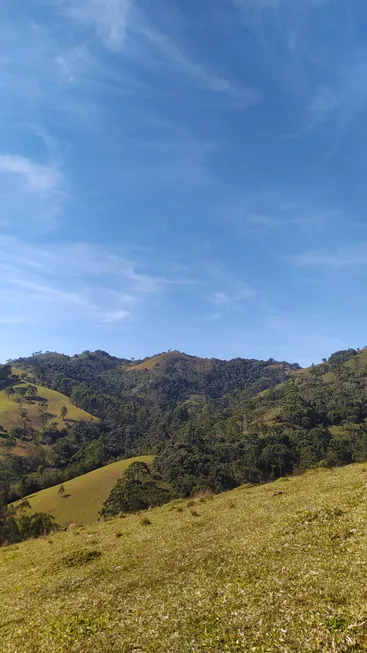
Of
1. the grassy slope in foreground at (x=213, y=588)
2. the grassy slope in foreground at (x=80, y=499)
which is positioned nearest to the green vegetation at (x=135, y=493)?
the grassy slope in foreground at (x=80, y=499)

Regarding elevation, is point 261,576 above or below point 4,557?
above

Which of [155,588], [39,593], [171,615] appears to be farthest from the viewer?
[39,593]

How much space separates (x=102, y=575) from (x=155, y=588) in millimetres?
4919

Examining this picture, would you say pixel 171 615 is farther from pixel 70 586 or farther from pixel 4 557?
pixel 4 557

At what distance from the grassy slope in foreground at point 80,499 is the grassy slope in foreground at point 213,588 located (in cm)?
12090

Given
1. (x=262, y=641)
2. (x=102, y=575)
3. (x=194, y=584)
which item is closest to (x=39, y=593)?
(x=102, y=575)

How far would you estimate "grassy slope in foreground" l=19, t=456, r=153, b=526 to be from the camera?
141 meters

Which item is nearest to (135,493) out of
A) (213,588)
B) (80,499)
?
(80,499)

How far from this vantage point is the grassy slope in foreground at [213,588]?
1268 centimetres

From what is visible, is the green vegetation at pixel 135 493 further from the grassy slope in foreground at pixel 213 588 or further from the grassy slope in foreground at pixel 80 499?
the grassy slope in foreground at pixel 213 588

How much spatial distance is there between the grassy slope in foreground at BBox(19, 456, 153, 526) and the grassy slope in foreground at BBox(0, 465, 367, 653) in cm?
12090

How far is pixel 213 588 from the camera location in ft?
53.9

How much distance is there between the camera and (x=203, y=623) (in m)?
13.8

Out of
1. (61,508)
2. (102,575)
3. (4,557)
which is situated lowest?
(61,508)
